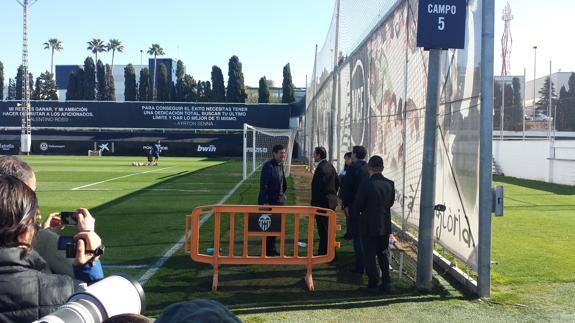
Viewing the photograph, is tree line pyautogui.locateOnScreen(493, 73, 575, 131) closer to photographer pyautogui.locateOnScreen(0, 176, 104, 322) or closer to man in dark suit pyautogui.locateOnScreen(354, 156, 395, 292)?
man in dark suit pyautogui.locateOnScreen(354, 156, 395, 292)

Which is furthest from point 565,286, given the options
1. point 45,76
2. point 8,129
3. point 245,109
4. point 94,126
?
point 45,76

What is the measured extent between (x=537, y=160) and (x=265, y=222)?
70.9ft

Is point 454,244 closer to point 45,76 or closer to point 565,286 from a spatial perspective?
point 565,286

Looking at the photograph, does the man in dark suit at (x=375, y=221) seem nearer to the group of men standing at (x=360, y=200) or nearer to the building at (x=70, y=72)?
the group of men standing at (x=360, y=200)

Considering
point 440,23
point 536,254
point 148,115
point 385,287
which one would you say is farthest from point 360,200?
point 148,115

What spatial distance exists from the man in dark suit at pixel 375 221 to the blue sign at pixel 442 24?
5.19 feet

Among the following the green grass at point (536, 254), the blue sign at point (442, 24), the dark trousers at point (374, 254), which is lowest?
the green grass at point (536, 254)

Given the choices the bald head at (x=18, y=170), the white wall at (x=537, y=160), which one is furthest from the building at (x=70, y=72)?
the bald head at (x=18, y=170)

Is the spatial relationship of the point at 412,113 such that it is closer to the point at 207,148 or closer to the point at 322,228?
the point at 322,228

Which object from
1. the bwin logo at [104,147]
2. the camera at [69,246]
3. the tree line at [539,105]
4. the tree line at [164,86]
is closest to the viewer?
the camera at [69,246]

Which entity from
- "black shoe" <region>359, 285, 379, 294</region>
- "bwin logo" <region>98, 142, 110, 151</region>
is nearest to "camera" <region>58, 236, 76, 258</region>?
"black shoe" <region>359, 285, 379, 294</region>

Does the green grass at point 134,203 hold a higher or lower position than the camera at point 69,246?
lower

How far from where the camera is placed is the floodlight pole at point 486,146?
21.1ft

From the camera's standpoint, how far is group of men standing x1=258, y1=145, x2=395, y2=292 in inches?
265
